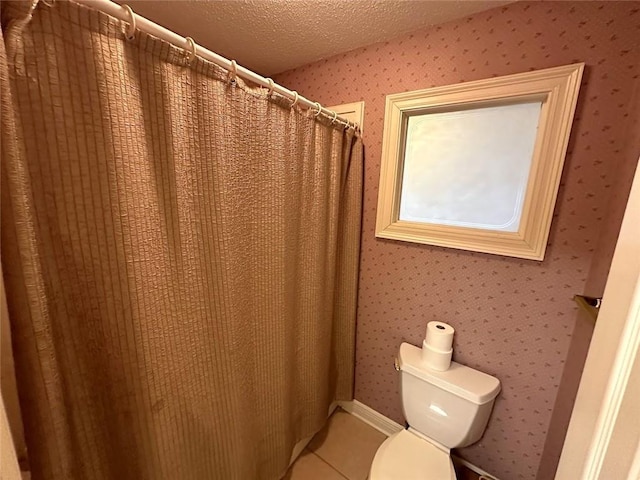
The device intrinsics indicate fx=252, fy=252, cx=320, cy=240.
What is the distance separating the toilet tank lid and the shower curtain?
60cm

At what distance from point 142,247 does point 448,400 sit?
127 centimetres

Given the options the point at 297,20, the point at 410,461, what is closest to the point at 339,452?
the point at 410,461

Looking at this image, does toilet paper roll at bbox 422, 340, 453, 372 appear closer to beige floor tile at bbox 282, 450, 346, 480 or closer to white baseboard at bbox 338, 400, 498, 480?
white baseboard at bbox 338, 400, 498, 480

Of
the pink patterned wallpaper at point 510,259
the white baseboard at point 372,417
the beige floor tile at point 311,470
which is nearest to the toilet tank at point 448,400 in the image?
the pink patterned wallpaper at point 510,259

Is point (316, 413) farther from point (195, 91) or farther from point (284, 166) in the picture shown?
point (195, 91)

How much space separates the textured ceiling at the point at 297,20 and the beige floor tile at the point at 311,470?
215 cm

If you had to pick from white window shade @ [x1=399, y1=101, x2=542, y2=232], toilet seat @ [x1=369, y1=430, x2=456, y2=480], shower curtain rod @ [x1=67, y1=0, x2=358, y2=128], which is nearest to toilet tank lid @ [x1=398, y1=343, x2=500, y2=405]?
toilet seat @ [x1=369, y1=430, x2=456, y2=480]

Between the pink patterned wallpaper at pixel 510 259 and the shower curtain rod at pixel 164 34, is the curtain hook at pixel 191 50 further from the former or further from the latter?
the pink patterned wallpaper at pixel 510 259

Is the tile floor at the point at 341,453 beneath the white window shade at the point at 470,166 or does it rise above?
beneath

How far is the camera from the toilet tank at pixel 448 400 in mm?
1034

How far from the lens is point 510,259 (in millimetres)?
1052

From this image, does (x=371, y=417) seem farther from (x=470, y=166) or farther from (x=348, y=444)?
(x=470, y=166)

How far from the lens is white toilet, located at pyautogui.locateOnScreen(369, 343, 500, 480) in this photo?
3.24ft

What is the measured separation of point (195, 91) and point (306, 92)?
102cm
